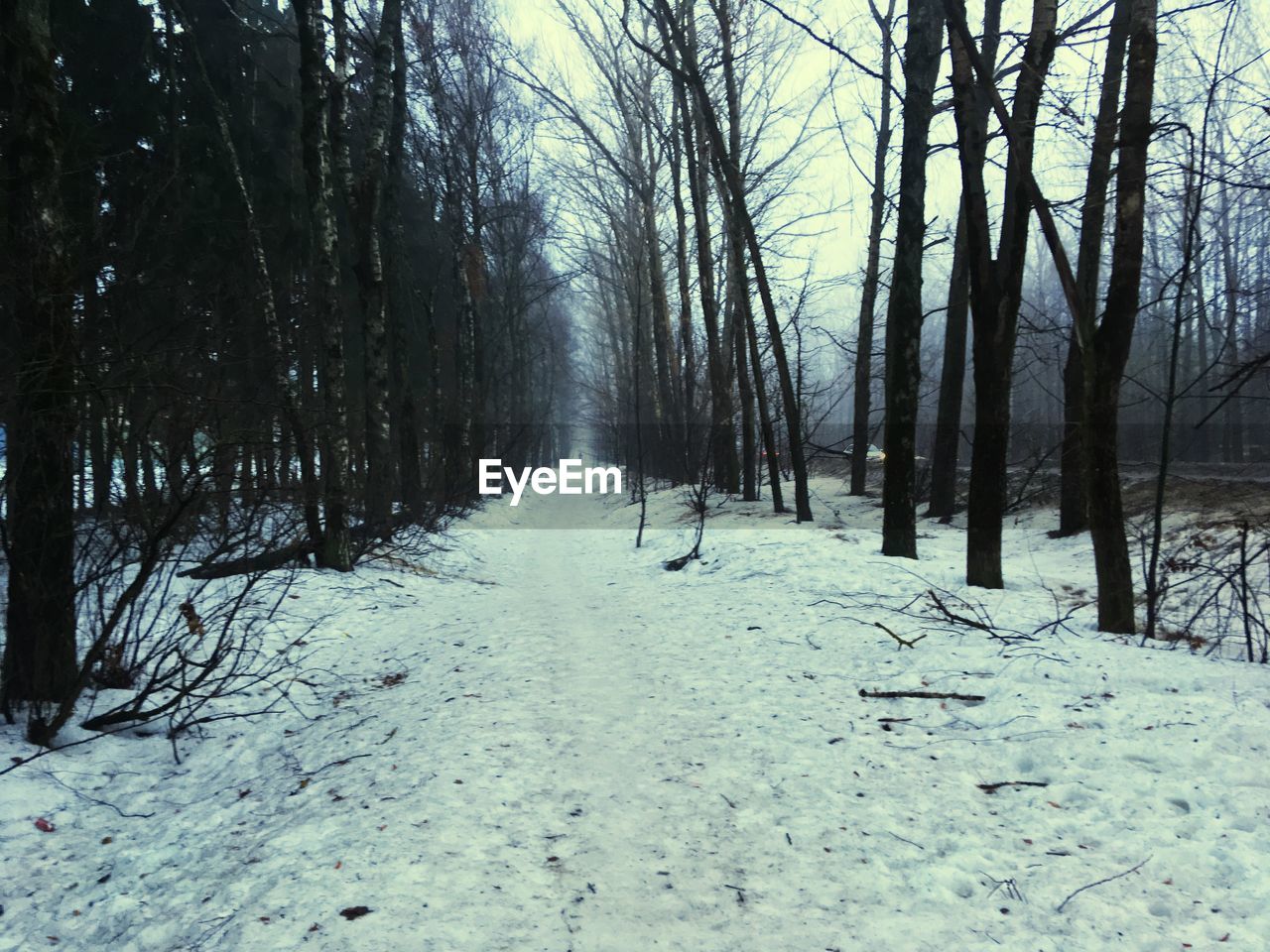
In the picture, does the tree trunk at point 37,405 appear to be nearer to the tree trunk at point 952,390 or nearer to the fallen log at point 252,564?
the fallen log at point 252,564

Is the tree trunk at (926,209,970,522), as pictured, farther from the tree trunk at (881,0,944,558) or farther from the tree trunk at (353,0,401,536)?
the tree trunk at (353,0,401,536)

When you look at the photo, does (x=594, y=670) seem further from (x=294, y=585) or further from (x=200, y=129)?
(x=200, y=129)

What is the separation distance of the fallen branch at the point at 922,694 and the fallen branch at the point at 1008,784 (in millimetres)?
Answer: 940

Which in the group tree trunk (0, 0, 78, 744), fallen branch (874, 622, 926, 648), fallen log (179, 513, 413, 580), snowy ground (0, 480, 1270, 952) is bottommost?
snowy ground (0, 480, 1270, 952)

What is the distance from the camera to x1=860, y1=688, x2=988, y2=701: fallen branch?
14.0ft

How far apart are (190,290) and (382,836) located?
9685 millimetres

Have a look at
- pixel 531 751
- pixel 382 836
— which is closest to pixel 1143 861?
pixel 531 751

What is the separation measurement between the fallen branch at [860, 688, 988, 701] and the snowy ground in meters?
0.07

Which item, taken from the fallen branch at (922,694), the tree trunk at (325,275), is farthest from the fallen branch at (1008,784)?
the tree trunk at (325,275)

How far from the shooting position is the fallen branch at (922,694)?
167 inches

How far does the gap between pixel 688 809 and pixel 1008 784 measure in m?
1.54

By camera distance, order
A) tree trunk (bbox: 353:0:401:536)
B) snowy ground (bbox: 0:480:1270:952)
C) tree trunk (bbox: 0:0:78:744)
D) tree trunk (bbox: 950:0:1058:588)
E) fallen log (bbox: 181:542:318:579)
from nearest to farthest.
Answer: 1. snowy ground (bbox: 0:480:1270:952)
2. tree trunk (bbox: 0:0:78:744)
3. fallen log (bbox: 181:542:318:579)
4. tree trunk (bbox: 950:0:1058:588)
5. tree trunk (bbox: 353:0:401:536)

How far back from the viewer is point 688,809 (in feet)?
10.6

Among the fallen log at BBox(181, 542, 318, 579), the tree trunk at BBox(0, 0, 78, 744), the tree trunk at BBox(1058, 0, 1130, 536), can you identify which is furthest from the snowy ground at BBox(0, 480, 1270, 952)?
the tree trunk at BBox(1058, 0, 1130, 536)
